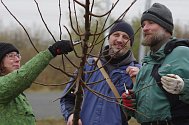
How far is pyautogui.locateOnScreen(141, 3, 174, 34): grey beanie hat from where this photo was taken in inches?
166

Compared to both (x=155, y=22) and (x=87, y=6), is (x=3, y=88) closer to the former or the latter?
(x=87, y=6)

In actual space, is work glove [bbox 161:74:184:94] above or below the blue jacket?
above

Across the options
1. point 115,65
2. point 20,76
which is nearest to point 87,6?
point 20,76

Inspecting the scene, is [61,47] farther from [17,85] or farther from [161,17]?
[161,17]

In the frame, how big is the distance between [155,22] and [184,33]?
92.8ft

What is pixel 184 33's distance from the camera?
31891mm

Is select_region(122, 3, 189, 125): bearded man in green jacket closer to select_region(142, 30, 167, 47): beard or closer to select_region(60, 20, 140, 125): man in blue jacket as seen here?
select_region(142, 30, 167, 47): beard

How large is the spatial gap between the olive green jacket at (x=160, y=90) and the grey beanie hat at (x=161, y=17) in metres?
0.29

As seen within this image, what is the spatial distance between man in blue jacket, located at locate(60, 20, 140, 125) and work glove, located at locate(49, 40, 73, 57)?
0.91 meters

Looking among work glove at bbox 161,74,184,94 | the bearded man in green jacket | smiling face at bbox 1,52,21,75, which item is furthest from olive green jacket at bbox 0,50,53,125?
work glove at bbox 161,74,184,94

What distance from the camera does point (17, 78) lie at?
3.51 metres

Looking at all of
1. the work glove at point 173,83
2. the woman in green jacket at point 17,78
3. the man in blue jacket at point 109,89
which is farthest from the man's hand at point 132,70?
the woman in green jacket at point 17,78

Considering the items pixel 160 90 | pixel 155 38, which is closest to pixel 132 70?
pixel 155 38

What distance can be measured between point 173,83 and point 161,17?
807 millimetres
